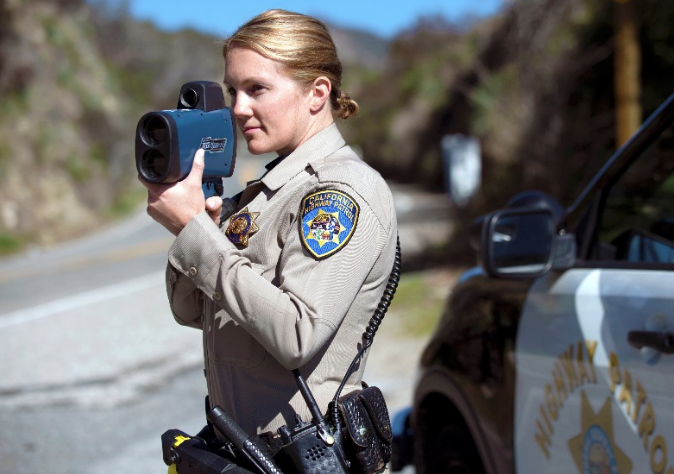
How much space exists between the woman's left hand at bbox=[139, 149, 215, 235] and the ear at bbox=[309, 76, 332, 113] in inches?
12.8

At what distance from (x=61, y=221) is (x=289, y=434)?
19.0 metres

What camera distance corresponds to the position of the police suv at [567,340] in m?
2.14

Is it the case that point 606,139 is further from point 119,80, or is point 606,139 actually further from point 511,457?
point 119,80

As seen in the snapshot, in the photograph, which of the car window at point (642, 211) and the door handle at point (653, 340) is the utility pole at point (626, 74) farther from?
the door handle at point (653, 340)

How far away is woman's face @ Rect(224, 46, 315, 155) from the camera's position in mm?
1931

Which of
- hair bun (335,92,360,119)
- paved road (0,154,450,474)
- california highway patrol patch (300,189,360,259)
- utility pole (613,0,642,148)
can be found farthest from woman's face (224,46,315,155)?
utility pole (613,0,642,148)

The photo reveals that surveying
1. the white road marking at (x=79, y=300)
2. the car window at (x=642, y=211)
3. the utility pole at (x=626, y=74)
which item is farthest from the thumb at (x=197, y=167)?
the white road marking at (x=79, y=300)

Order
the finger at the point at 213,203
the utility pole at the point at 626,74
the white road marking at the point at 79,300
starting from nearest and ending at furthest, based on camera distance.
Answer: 1. the finger at the point at 213,203
2. the utility pole at the point at 626,74
3. the white road marking at the point at 79,300

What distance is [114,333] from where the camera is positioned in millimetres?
7949

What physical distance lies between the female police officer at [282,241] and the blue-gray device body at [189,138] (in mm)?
36

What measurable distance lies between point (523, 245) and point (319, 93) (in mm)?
1009

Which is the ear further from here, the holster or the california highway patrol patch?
the holster

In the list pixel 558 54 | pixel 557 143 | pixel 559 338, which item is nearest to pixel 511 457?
pixel 559 338

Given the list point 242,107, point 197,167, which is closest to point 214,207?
point 197,167
